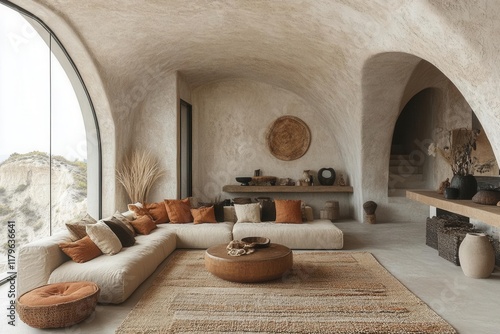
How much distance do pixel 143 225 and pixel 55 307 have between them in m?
2.45

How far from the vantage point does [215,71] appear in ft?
27.1

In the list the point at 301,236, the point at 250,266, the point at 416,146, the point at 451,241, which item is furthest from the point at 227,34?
the point at 416,146

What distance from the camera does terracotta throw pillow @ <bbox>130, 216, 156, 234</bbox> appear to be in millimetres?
5475

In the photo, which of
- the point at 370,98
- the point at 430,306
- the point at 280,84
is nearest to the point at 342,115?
the point at 370,98

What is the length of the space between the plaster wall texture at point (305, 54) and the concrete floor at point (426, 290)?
1492 millimetres

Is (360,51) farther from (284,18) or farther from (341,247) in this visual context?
(341,247)

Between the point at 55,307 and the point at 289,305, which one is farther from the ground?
the point at 55,307

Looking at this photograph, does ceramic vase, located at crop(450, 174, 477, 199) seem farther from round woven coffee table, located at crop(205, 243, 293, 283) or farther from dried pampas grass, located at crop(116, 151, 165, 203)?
dried pampas grass, located at crop(116, 151, 165, 203)

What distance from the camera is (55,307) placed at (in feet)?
10.1

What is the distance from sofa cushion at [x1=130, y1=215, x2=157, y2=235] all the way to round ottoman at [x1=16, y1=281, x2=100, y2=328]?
2.09 meters

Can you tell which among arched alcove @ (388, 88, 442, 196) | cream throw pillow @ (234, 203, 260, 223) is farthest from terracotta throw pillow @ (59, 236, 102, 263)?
arched alcove @ (388, 88, 442, 196)

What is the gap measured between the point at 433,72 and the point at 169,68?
5014 millimetres

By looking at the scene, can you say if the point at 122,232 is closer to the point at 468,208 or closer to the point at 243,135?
the point at 468,208

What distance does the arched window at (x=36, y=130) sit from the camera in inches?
183
